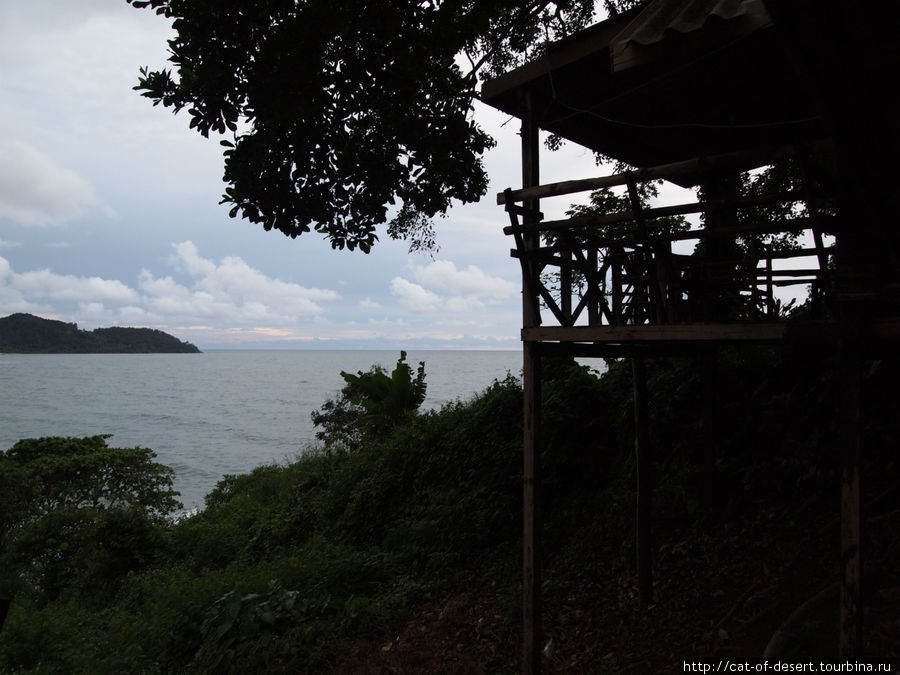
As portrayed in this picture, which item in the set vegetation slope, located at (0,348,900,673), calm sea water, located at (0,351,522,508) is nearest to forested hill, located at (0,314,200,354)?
calm sea water, located at (0,351,522,508)

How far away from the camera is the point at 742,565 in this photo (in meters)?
6.82

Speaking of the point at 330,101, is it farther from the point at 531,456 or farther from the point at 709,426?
the point at 709,426

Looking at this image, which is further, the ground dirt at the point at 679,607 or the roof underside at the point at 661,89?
the ground dirt at the point at 679,607

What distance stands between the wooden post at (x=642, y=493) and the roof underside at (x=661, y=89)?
9.50 feet

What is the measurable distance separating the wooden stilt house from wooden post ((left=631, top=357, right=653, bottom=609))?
0.7 inches

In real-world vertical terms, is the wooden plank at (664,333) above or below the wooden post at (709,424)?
above

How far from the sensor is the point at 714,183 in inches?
297

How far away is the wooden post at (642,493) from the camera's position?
7.07 m

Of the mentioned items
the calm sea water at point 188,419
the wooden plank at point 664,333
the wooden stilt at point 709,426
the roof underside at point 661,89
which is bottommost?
the calm sea water at point 188,419

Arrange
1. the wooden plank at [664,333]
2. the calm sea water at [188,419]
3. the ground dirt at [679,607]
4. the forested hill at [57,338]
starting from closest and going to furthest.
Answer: the wooden plank at [664,333] → the ground dirt at [679,607] → the calm sea water at [188,419] → the forested hill at [57,338]

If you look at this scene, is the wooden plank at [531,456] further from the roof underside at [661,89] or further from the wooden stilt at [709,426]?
the wooden stilt at [709,426]

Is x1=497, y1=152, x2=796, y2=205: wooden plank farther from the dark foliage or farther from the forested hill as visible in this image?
the forested hill

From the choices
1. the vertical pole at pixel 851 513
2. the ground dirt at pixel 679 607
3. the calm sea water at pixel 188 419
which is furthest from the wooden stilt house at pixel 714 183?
the calm sea water at pixel 188 419

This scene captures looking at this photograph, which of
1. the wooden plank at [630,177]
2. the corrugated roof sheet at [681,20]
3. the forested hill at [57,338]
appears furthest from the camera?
the forested hill at [57,338]
